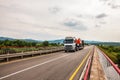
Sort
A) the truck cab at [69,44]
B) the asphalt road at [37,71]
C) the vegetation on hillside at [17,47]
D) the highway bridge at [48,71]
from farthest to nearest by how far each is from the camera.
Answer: the truck cab at [69,44], the vegetation on hillside at [17,47], the asphalt road at [37,71], the highway bridge at [48,71]

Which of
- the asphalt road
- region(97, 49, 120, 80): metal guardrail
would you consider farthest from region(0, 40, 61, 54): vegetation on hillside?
region(97, 49, 120, 80): metal guardrail

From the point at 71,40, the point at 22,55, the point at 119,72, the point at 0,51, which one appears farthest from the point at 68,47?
the point at 119,72

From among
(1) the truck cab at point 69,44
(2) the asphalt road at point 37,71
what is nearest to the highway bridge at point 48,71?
(2) the asphalt road at point 37,71

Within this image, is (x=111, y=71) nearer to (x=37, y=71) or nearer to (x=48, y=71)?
(x=48, y=71)

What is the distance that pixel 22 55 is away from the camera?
2395 cm

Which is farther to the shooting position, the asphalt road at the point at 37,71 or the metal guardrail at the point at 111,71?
the asphalt road at the point at 37,71

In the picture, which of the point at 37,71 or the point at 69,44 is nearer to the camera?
the point at 37,71

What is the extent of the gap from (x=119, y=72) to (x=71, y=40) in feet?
124

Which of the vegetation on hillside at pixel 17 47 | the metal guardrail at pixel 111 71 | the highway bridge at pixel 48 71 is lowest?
the highway bridge at pixel 48 71

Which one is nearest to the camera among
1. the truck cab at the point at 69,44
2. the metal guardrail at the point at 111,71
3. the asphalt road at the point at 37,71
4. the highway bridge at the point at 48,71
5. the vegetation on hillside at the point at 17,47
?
the metal guardrail at the point at 111,71

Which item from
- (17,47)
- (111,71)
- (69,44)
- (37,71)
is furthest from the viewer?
(69,44)

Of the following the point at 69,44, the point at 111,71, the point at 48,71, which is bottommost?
the point at 48,71

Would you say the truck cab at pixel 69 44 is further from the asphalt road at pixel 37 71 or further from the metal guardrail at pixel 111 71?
the metal guardrail at pixel 111 71

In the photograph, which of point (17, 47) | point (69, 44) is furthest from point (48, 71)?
point (69, 44)
